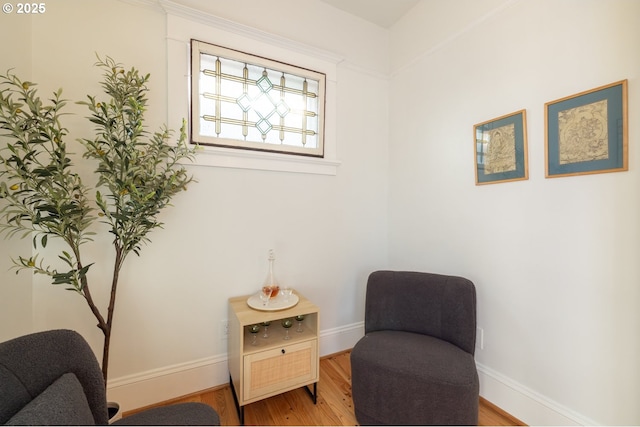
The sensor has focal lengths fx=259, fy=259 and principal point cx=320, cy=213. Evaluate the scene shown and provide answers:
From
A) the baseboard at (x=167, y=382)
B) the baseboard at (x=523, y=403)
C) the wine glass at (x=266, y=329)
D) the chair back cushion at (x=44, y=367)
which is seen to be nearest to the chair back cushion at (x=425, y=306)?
the baseboard at (x=523, y=403)

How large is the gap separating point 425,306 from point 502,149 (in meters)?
1.16

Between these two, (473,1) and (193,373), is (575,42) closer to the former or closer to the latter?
(473,1)

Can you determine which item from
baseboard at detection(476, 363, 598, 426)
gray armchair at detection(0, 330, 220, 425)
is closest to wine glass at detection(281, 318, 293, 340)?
gray armchair at detection(0, 330, 220, 425)

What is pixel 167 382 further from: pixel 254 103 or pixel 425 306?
pixel 254 103

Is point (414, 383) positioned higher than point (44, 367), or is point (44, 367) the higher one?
point (44, 367)

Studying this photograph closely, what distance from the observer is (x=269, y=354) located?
5.38 ft

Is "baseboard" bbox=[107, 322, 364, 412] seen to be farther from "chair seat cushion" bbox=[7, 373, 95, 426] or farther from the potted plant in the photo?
"chair seat cushion" bbox=[7, 373, 95, 426]

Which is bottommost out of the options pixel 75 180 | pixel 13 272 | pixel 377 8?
pixel 13 272

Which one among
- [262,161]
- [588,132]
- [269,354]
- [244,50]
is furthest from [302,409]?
[244,50]

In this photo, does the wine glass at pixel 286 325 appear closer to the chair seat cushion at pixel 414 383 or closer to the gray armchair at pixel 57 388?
the chair seat cushion at pixel 414 383

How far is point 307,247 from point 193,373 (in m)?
1.23

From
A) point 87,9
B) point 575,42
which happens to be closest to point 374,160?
point 575,42

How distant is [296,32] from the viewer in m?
2.15

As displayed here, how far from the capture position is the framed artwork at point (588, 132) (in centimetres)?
123
